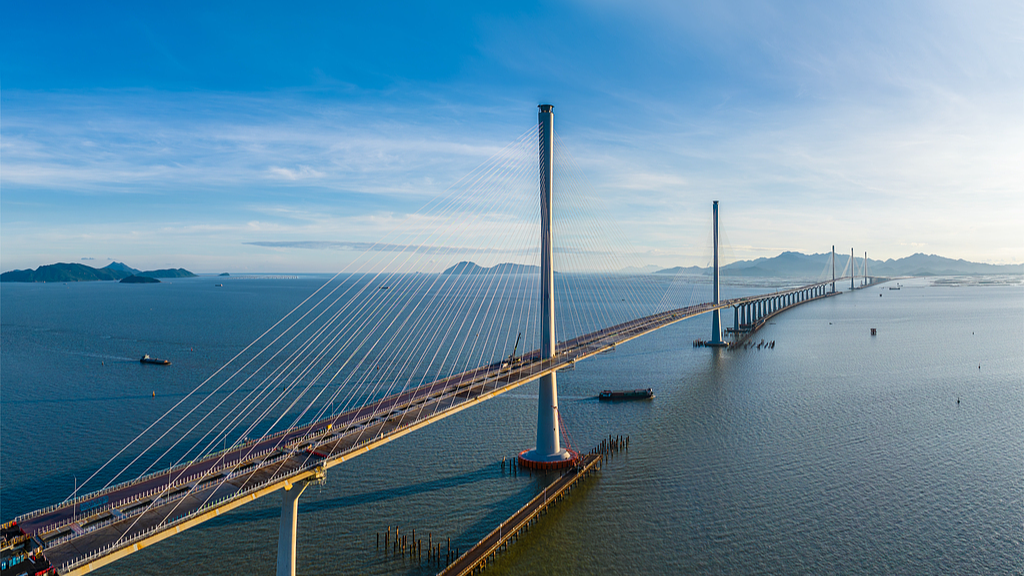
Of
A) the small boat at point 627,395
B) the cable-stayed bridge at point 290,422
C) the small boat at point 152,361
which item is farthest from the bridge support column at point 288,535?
the small boat at point 152,361

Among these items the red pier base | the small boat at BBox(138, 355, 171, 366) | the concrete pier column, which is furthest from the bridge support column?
the concrete pier column

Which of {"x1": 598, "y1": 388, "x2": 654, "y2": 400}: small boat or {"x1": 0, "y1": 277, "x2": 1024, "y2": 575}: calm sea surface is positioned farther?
{"x1": 598, "y1": 388, "x2": 654, "y2": 400}: small boat

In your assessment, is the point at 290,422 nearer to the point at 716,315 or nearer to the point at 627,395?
the point at 627,395

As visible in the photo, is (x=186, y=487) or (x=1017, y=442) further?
(x=1017, y=442)

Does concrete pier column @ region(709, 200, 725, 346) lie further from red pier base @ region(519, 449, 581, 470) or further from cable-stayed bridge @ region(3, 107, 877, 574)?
red pier base @ region(519, 449, 581, 470)

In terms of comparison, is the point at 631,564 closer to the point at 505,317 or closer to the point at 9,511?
the point at 9,511

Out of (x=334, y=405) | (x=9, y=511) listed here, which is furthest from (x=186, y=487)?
(x=334, y=405)
